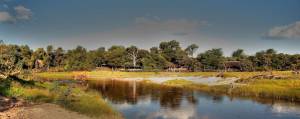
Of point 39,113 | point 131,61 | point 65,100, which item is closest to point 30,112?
point 39,113

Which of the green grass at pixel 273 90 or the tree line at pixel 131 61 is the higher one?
the tree line at pixel 131 61

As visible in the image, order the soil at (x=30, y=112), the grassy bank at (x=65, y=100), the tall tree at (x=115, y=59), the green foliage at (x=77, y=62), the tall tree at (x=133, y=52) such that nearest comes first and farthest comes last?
1. the soil at (x=30, y=112)
2. the grassy bank at (x=65, y=100)
3. the green foliage at (x=77, y=62)
4. the tall tree at (x=115, y=59)
5. the tall tree at (x=133, y=52)

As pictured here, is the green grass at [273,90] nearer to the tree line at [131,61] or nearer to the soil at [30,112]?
the soil at [30,112]

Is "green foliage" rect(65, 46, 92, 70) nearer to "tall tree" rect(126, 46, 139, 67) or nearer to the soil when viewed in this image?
"tall tree" rect(126, 46, 139, 67)

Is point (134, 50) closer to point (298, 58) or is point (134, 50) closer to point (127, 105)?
point (298, 58)

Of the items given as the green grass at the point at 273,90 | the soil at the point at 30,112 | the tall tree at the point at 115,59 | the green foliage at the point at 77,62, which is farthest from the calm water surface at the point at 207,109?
the tall tree at the point at 115,59

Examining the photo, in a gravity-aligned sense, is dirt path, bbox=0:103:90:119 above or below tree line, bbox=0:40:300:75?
below

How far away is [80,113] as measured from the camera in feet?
110

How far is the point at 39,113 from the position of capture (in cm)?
3006

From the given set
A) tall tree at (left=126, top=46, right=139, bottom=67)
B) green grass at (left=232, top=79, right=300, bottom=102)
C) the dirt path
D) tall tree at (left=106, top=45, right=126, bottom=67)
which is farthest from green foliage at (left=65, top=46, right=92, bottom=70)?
the dirt path

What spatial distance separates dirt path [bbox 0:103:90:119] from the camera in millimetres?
26975

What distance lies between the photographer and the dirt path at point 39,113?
27.0 metres

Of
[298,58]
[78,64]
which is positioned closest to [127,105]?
[78,64]

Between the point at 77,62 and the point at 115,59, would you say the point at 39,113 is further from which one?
the point at 115,59
